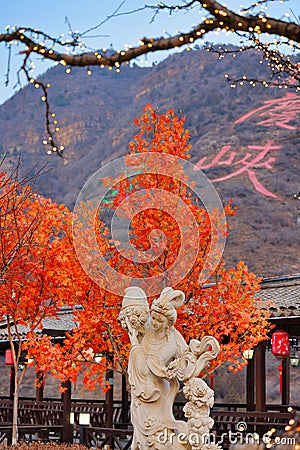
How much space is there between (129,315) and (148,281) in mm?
5176

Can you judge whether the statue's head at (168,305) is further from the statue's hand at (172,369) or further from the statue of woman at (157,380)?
the statue's hand at (172,369)

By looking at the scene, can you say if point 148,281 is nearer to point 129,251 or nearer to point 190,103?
point 129,251

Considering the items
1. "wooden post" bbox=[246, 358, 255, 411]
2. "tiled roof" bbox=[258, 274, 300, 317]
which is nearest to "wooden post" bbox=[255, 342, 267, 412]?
"tiled roof" bbox=[258, 274, 300, 317]

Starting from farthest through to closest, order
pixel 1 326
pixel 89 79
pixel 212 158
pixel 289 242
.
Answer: pixel 89 79, pixel 212 158, pixel 289 242, pixel 1 326

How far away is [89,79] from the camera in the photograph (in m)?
102

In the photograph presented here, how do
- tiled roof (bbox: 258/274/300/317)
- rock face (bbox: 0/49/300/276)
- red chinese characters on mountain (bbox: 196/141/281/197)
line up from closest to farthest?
tiled roof (bbox: 258/274/300/317)
rock face (bbox: 0/49/300/276)
red chinese characters on mountain (bbox: 196/141/281/197)

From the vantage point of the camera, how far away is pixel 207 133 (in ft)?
213

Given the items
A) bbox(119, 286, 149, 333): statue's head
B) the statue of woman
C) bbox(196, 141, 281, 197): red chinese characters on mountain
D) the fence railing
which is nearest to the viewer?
the statue of woman

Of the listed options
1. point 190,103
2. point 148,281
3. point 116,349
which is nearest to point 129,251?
point 148,281

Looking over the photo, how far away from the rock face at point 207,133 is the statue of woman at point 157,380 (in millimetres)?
23393

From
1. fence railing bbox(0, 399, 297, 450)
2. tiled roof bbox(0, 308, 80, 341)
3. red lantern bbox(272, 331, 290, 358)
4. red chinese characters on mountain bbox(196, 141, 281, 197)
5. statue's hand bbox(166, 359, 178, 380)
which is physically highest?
red chinese characters on mountain bbox(196, 141, 281, 197)

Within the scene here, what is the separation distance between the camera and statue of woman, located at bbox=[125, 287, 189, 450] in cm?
871

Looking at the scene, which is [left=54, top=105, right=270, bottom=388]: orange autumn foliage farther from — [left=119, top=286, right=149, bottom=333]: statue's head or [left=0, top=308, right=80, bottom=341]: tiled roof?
[left=119, top=286, right=149, bottom=333]: statue's head

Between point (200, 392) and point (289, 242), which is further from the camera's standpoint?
point (289, 242)
